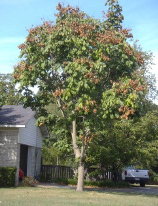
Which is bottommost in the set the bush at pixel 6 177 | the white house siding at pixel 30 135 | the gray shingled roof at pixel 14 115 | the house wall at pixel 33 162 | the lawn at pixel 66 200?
the lawn at pixel 66 200

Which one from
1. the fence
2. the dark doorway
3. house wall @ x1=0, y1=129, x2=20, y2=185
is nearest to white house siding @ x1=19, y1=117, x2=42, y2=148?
house wall @ x1=0, y1=129, x2=20, y2=185

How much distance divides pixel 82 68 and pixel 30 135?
10868mm

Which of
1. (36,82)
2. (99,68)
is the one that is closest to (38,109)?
(36,82)

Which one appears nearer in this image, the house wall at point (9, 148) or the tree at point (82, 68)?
the tree at point (82, 68)

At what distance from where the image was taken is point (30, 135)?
24719mm

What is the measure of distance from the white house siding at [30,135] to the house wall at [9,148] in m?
0.65

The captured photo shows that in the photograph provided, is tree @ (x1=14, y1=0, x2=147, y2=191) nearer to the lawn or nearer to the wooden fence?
the lawn

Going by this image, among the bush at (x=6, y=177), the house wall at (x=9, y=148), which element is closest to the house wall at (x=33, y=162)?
the house wall at (x=9, y=148)

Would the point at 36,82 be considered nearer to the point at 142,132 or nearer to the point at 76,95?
the point at 76,95

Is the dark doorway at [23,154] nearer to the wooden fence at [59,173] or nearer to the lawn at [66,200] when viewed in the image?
the wooden fence at [59,173]

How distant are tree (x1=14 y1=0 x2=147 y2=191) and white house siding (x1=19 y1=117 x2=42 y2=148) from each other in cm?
520

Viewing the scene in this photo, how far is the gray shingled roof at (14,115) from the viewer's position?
21484 millimetres

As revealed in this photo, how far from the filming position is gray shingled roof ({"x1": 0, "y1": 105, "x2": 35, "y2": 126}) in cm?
2148

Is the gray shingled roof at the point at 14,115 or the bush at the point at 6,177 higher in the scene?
the gray shingled roof at the point at 14,115
